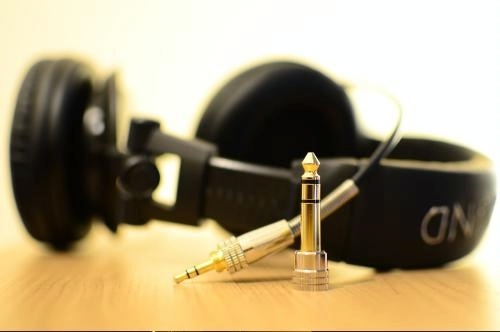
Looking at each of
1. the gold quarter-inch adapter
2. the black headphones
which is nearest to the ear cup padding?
the black headphones

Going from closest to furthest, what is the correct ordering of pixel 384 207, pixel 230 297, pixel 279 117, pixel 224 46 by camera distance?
pixel 230 297, pixel 384 207, pixel 279 117, pixel 224 46

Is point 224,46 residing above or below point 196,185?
above

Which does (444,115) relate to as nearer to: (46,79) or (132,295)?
(46,79)

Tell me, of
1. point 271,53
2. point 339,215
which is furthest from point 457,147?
point 271,53

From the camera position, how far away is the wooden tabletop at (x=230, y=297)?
425mm

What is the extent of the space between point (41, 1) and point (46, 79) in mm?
724

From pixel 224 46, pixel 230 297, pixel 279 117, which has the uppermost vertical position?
pixel 224 46

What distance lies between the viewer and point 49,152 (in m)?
0.73

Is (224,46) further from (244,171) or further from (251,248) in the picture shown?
(251,248)

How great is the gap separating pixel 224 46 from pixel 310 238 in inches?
36.9

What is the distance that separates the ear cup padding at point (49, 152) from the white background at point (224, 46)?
580 millimetres

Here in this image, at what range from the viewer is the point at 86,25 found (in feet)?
4.62

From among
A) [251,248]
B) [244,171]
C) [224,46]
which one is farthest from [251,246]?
[224,46]

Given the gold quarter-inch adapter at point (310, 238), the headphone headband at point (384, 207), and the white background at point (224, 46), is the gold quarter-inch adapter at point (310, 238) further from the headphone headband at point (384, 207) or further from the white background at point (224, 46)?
the white background at point (224, 46)
